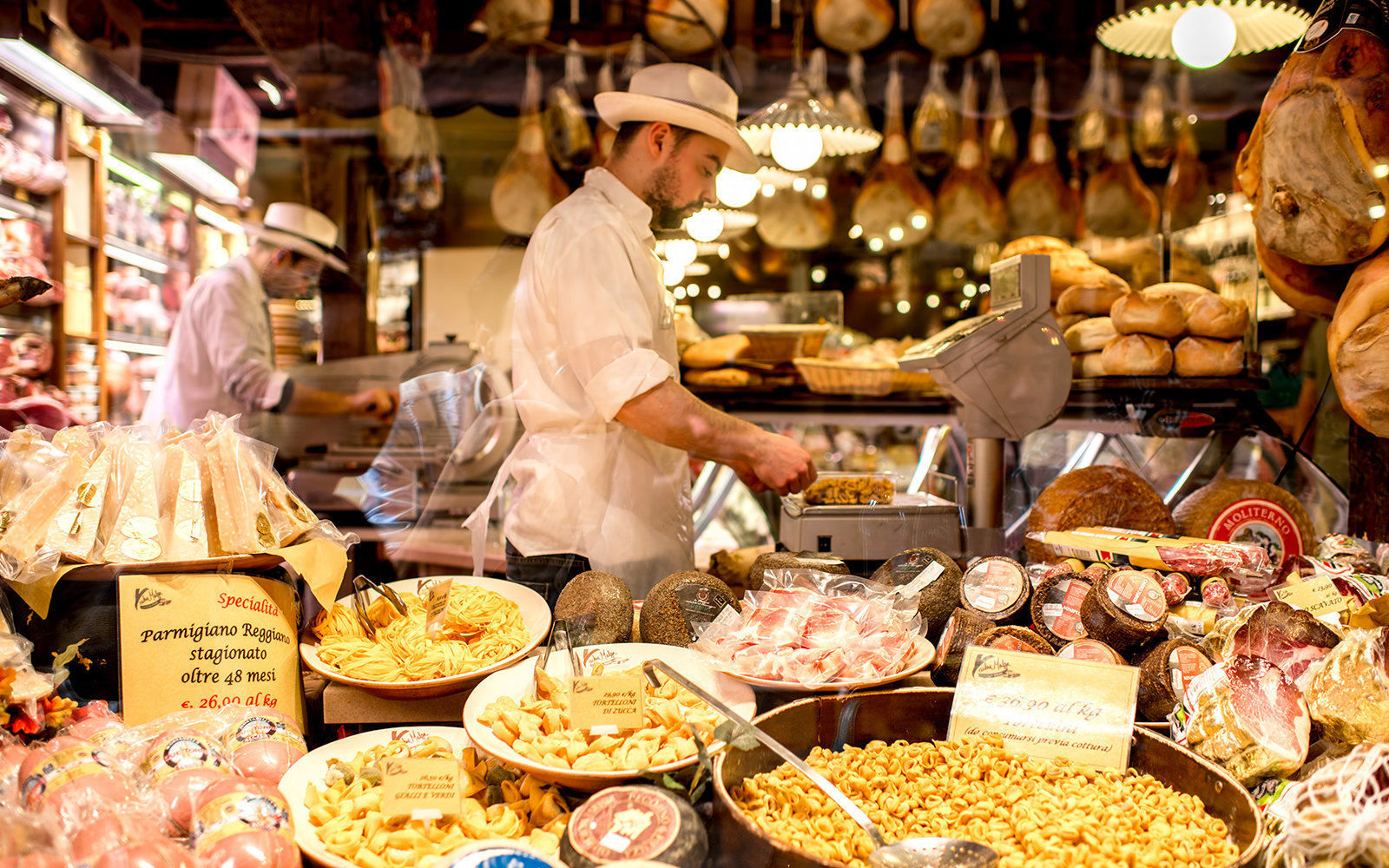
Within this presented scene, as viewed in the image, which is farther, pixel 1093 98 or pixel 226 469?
pixel 1093 98

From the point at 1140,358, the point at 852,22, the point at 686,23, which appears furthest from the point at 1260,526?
the point at 686,23

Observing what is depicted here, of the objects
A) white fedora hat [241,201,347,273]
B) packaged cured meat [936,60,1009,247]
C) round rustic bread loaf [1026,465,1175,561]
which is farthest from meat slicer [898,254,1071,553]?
packaged cured meat [936,60,1009,247]

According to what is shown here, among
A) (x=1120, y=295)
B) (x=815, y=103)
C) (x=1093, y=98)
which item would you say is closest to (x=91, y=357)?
(x=815, y=103)

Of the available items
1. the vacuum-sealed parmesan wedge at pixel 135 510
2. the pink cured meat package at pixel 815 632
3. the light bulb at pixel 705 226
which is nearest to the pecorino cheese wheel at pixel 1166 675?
the pink cured meat package at pixel 815 632

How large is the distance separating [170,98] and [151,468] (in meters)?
3.89

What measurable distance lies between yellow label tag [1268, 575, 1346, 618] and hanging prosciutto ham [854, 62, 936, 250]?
364cm

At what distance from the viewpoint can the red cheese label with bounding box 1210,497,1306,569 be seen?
1990 millimetres

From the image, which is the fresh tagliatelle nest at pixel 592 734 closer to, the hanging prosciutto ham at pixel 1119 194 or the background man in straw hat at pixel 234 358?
the background man in straw hat at pixel 234 358

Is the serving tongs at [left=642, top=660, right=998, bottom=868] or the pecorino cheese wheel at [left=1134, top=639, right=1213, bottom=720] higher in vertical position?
the pecorino cheese wheel at [left=1134, top=639, right=1213, bottom=720]

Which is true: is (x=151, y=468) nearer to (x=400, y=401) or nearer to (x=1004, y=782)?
(x=1004, y=782)

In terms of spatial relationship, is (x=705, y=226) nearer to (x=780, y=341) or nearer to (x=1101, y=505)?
(x=780, y=341)

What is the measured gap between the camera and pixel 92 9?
3.21 m

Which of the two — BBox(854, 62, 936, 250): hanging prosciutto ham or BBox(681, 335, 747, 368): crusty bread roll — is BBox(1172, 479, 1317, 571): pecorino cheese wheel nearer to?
BBox(681, 335, 747, 368): crusty bread roll

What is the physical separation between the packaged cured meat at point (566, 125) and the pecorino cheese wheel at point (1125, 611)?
11.6 ft
